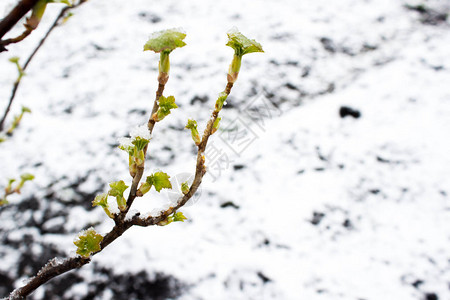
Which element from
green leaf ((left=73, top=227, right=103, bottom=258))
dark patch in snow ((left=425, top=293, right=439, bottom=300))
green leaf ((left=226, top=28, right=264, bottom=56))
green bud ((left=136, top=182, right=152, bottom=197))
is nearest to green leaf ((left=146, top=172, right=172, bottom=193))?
green bud ((left=136, top=182, right=152, bottom=197))

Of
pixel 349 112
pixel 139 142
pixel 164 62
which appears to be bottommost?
pixel 349 112

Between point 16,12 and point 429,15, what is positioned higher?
point 16,12

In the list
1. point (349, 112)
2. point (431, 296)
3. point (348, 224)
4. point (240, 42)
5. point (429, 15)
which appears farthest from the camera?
point (429, 15)

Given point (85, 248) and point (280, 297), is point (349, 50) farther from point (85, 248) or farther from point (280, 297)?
point (85, 248)

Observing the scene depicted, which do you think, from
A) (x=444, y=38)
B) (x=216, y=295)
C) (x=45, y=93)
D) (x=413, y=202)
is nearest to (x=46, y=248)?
(x=216, y=295)

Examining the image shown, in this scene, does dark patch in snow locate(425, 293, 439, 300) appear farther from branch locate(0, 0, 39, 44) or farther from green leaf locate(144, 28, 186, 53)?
branch locate(0, 0, 39, 44)

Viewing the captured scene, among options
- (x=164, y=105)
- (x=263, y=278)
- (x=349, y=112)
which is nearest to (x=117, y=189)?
(x=164, y=105)

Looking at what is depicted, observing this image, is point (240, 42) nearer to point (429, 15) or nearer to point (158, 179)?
point (158, 179)

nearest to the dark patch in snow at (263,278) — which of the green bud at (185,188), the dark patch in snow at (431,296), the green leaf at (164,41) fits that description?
the dark patch in snow at (431,296)
